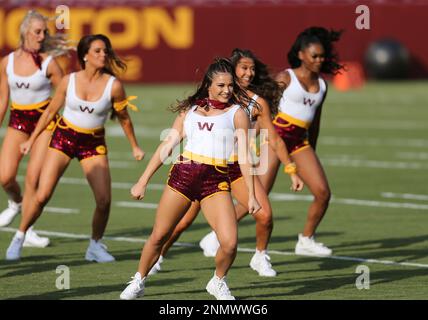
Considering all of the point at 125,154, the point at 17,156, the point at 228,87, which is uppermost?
the point at 228,87

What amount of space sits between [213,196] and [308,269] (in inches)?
96.7

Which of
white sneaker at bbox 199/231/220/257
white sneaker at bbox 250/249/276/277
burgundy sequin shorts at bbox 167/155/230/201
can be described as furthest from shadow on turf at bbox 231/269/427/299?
white sneaker at bbox 199/231/220/257

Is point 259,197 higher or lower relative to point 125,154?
higher

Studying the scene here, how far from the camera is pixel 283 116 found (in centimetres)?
1344

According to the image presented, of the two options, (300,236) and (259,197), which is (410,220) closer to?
(300,236)

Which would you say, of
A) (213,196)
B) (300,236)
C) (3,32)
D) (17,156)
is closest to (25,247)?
(17,156)

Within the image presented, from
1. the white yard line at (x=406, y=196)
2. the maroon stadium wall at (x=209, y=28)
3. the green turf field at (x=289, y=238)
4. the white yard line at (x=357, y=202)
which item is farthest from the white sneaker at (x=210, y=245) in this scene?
the maroon stadium wall at (x=209, y=28)

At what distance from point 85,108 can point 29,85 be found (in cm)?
156

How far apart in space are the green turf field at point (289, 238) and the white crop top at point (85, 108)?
85 centimetres

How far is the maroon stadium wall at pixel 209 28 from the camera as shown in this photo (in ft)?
126

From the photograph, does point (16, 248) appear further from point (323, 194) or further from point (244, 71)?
point (323, 194)

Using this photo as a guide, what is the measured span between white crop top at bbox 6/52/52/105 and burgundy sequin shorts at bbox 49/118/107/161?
1247 millimetres

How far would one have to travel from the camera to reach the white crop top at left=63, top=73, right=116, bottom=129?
40.9 feet

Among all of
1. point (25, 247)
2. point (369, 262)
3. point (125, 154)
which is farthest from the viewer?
point (125, 154)
